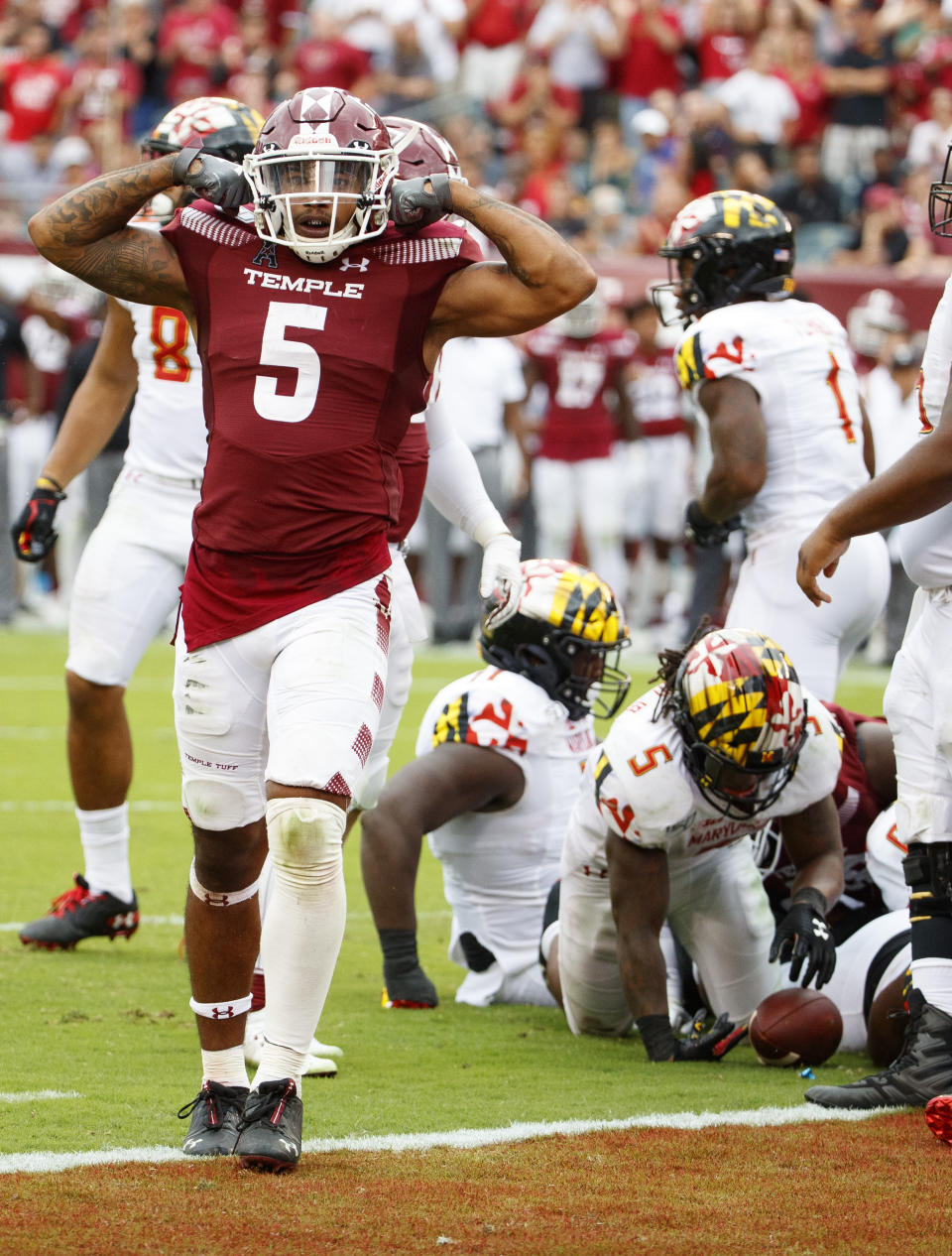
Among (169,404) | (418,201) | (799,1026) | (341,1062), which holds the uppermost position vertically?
(418,201)

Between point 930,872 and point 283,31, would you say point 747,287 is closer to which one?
point 930,872

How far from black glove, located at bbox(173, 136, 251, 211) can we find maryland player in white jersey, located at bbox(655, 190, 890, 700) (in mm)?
2227

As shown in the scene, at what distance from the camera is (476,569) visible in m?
12.9

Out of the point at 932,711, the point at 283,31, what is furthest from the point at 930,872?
the point at 283,31

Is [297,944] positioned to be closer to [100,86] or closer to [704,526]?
[704,526]

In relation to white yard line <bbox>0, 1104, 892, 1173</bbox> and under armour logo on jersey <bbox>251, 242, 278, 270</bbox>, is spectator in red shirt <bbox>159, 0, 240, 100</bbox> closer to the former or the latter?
under armour logo on jersey <bbox>251, 242, 278, 270</bbox>

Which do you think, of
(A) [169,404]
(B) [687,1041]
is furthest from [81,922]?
(B) [687,1041]

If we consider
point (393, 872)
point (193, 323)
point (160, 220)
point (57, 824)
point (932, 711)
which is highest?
point (160, 220)

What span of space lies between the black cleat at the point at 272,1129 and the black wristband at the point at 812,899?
1.29 metres

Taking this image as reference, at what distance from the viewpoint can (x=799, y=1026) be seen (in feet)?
13.3

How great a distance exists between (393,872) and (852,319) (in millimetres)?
9711

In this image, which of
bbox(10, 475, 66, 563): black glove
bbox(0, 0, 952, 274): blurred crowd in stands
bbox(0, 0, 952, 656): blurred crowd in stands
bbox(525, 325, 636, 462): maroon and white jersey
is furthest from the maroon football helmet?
bbox(0, 0, 952, 274): blurred crowd in stands

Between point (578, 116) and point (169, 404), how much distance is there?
40.9 feet

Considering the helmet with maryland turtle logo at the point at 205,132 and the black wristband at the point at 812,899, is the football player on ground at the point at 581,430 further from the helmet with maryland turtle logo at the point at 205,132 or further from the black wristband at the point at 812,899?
the black wristband at the point at 812,899
